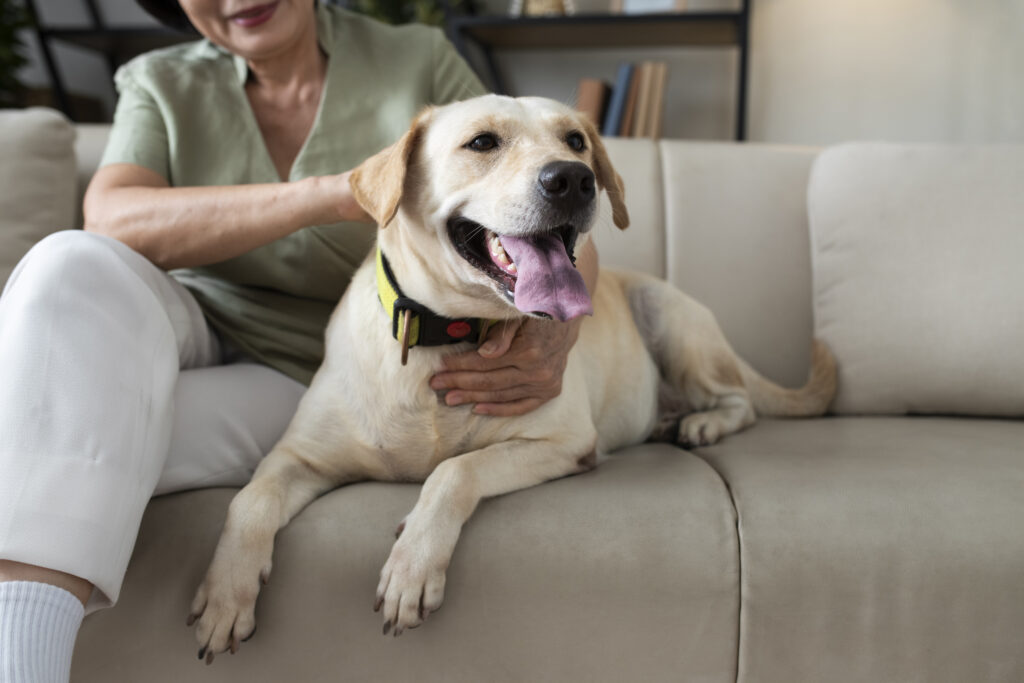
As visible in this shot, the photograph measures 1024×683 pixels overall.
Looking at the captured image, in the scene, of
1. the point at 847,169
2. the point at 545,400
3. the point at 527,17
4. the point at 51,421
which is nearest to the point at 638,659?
the point at 545,400

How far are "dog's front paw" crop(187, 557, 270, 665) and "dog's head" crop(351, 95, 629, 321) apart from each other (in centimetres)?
45

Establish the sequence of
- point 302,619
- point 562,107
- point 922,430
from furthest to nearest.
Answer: point 922,430 → point 562,107 → point 302,619

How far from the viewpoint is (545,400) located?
3.92 ft

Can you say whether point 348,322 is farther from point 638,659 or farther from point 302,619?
point 638,659

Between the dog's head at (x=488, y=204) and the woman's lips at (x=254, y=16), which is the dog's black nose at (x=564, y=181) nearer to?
the dog's head at (x=488, y=204)

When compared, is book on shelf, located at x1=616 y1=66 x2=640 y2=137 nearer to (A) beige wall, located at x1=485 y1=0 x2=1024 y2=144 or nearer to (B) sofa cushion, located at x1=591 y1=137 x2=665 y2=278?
(A) beige wall, located at x1=485 y1=0 x2=1024 y2=144

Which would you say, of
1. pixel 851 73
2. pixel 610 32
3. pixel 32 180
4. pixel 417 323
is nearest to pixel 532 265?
pixel 417 323

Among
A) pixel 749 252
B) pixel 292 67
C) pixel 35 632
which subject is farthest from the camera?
pixel 749 252

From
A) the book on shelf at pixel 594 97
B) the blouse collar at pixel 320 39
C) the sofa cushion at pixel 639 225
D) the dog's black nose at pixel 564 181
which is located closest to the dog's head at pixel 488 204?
the dog's black nose at pixel 564 181

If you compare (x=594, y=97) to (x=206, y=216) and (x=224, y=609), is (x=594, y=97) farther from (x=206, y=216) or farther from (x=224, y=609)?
(x=224, y=609)

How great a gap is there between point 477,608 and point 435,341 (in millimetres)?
381

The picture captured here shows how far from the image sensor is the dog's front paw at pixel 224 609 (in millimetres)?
930

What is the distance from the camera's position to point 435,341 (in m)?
1.13

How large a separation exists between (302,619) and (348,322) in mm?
461
